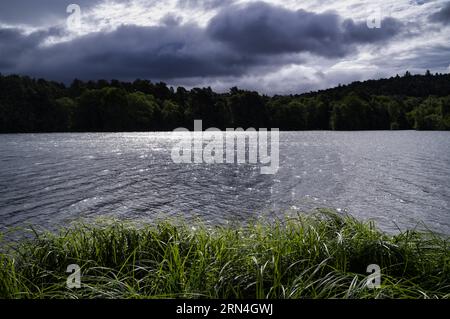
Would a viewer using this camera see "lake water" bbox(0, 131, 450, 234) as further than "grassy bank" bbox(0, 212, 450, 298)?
Yes

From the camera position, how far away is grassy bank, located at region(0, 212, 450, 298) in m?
6.44

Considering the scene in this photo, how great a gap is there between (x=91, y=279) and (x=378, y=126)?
197m

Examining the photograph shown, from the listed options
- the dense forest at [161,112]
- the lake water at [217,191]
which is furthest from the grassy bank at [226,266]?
the dense forest at [161,112]

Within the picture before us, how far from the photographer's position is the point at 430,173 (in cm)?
4181

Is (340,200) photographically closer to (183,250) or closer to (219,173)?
(219,173)

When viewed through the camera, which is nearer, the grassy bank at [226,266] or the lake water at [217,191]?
the grassy bank at [226,266]

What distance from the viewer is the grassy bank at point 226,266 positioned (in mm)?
6441

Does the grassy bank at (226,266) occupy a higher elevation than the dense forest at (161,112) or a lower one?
lower

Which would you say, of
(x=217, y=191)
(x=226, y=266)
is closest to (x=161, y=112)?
(x=217, y=191)

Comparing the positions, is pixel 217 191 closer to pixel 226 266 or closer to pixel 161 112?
pixel 226 266

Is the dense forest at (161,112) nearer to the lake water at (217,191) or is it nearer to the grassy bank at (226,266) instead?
the lake water at (217,191)

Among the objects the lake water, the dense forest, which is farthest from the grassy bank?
the dense forest

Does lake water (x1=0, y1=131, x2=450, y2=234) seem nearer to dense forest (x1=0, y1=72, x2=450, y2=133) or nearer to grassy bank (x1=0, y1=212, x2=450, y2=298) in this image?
grassy bank (x1=0, y1=212, x2=450, y2=298)

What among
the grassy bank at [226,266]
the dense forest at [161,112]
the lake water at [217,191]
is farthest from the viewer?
the dense forest at [161,112]
